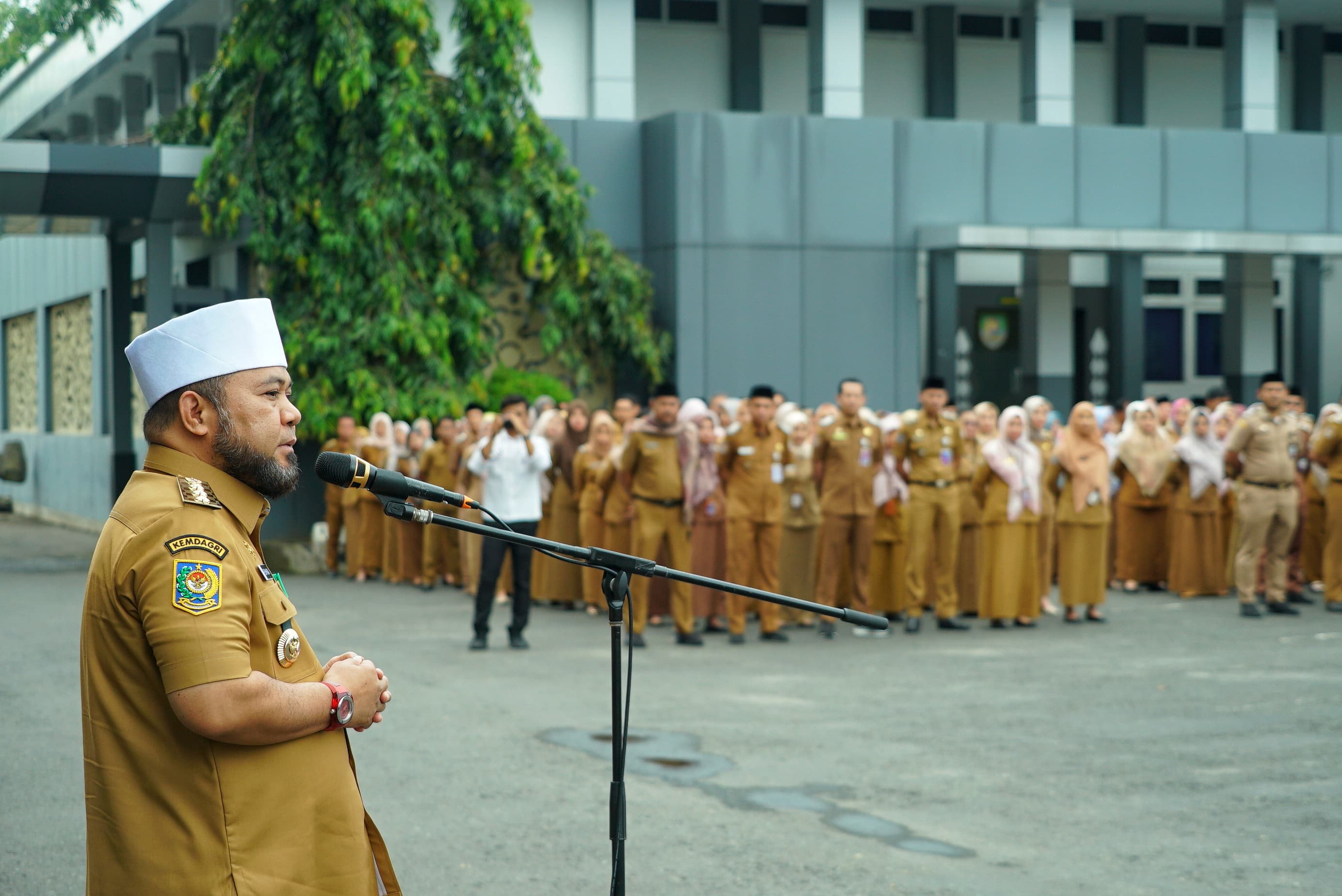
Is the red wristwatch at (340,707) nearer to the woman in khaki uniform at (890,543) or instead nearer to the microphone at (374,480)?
the microphone at (374,480)

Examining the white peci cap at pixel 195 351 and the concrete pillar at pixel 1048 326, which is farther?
the concrete pillar at pixel 1048 326

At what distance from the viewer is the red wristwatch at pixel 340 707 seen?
300 cm

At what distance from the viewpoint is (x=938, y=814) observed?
6.85m

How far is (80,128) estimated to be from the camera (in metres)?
34.0

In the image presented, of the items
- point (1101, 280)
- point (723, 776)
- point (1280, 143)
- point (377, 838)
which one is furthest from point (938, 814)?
point (1101, 280)

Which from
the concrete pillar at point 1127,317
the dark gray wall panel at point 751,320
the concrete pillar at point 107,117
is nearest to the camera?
the dark gray wall panel at point 751,320

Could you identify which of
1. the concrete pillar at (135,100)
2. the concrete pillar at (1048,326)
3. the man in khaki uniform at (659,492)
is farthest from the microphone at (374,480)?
the concrete pillar at (135,100)

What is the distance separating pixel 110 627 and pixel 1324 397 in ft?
97.1

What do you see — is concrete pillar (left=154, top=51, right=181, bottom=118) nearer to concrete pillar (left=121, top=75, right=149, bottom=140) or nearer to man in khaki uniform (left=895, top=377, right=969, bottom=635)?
concrete pillar (left=121, top=75, right=149, bottom=140)

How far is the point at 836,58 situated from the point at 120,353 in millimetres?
11915

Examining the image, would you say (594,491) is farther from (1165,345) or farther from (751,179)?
(1165,345)

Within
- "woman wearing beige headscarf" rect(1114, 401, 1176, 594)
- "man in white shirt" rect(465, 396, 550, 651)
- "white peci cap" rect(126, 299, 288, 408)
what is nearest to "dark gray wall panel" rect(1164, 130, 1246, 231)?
"woman wearing beige headscarf" rect(1114, 401, 1176, 594)

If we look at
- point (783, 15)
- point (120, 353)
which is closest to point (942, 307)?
point (783, 15)

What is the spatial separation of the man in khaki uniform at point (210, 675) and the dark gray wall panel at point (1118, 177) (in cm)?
2193
